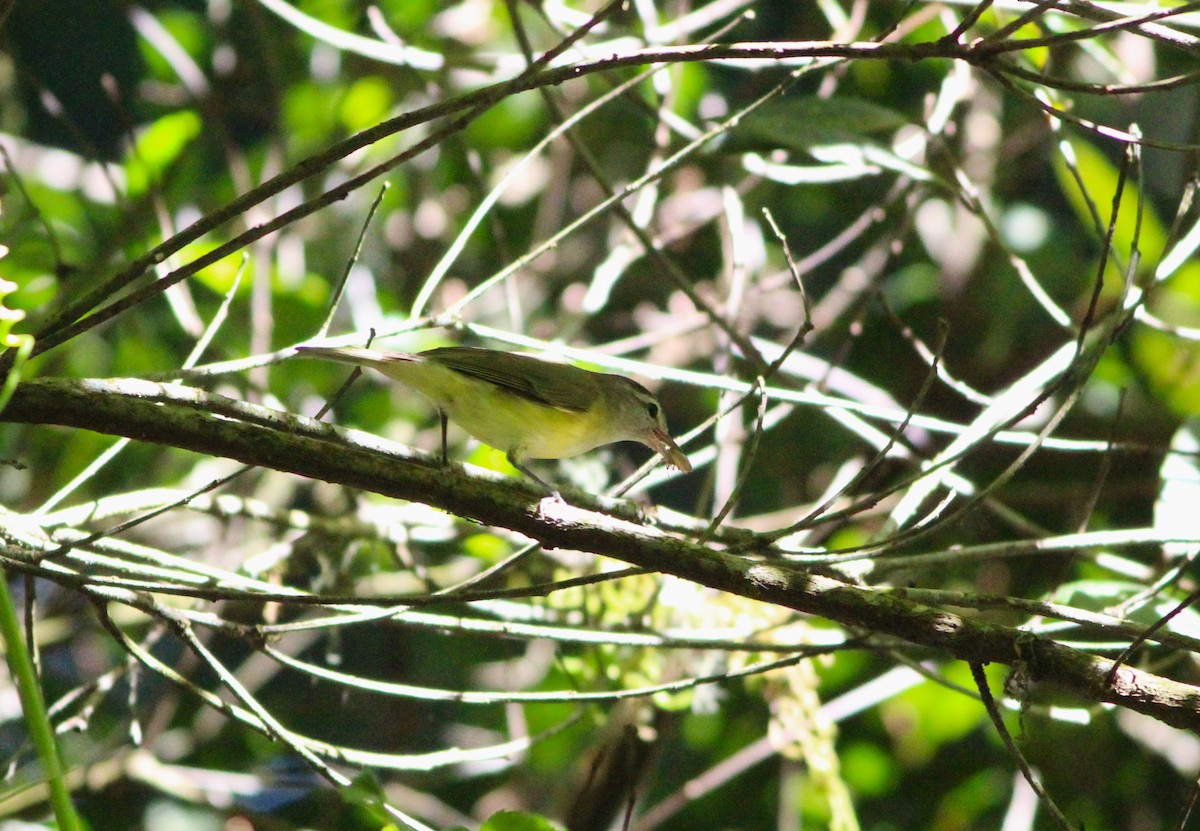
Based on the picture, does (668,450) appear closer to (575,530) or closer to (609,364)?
Result: (609,364)

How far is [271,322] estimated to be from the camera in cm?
429

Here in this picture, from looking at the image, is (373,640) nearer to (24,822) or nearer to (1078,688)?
(24,822)

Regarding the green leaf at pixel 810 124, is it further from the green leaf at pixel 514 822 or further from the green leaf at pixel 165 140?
the green leaf at pixel 514 822

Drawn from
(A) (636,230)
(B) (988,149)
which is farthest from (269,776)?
(B) (988,149)

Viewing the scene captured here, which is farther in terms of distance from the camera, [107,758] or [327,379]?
[327,379]

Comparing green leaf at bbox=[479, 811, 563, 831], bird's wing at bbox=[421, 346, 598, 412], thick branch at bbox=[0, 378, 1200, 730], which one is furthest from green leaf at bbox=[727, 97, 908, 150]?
green leaf at bbox=[479, 811, 563, 831]

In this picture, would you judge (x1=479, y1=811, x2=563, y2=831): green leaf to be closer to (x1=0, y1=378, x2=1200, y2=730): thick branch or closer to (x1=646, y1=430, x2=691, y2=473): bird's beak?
(x1=0, y1=378, x2=1200, y2=730): thick branch

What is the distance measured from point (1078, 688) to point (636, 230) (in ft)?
5.47

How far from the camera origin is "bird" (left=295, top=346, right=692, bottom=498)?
369 centimetres

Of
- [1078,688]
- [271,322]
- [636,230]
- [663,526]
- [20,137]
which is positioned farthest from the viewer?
[20,137]

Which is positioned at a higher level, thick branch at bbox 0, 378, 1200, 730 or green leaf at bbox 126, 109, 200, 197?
green leaf at bbox 126, 109, 200, 197

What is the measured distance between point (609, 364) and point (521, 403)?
1094 mm

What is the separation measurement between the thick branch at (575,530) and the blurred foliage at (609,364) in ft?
1.17

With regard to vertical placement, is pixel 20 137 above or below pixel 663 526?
above
